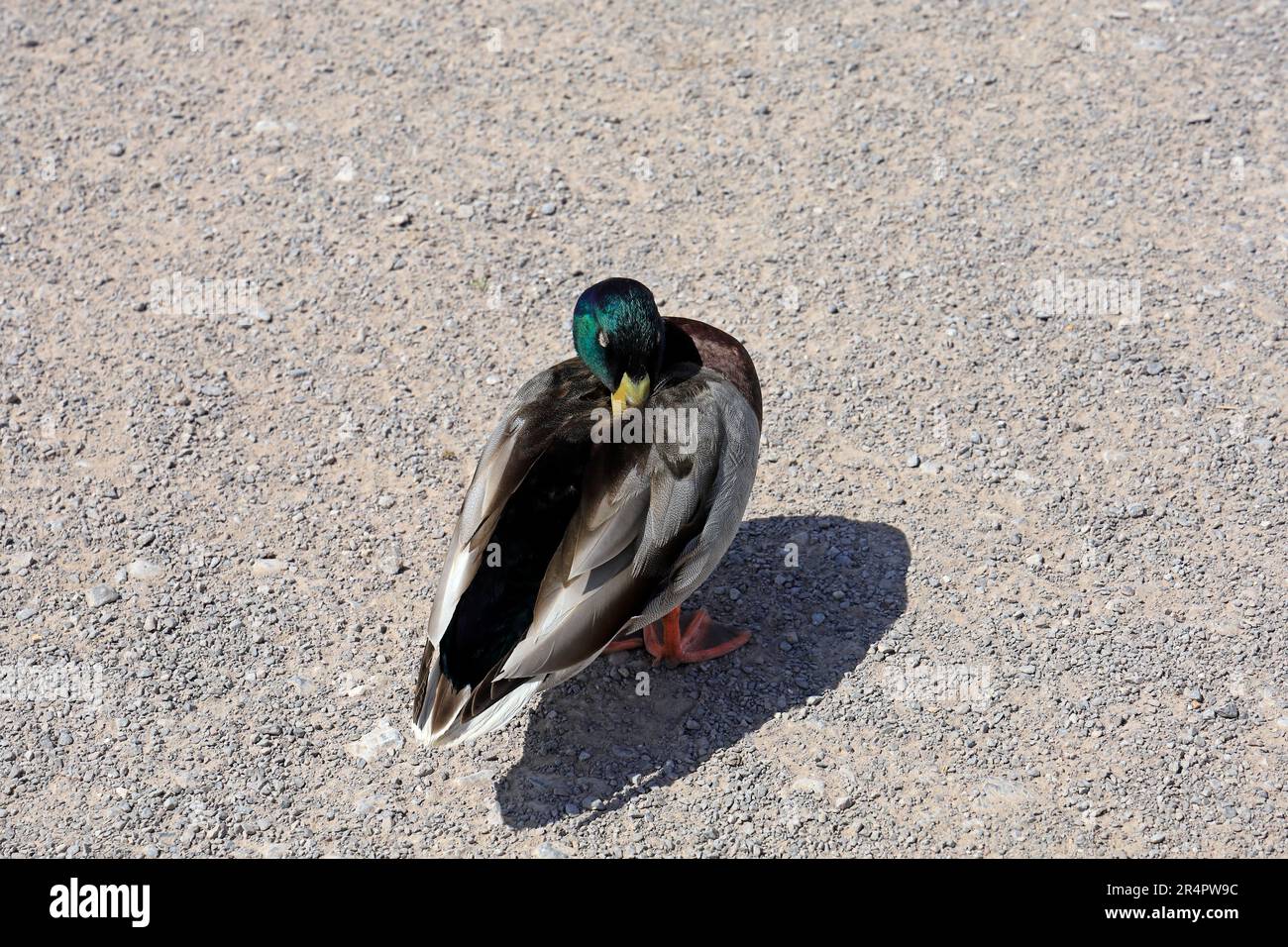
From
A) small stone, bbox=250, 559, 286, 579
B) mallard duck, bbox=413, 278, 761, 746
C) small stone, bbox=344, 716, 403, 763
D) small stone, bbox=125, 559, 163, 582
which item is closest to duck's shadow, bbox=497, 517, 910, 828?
mallard duck, bbox=413, 278, 761, 746

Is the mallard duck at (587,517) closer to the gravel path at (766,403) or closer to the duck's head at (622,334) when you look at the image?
the duck's head at (622,334)

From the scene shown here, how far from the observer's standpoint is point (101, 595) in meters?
5.17

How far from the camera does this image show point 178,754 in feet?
15.1

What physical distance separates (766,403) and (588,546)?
190 centimetres

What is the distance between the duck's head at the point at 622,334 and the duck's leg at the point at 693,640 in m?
0.86

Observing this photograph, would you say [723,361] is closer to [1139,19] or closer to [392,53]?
[392,53]

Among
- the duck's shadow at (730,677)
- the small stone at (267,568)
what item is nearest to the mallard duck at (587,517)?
the duck's shadow at (730,677)

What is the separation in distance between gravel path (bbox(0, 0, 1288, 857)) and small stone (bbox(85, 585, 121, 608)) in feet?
0.04

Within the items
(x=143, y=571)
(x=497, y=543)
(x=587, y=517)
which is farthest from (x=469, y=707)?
(x=143, y=571)

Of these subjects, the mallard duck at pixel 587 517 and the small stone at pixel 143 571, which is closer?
the mallard duck at pixel 587 517

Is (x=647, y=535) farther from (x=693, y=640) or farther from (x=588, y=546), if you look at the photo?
(x=693, y=640)

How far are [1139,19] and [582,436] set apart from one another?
525 centimetres

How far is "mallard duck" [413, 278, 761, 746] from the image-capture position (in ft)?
13.7

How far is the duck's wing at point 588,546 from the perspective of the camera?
415cm
